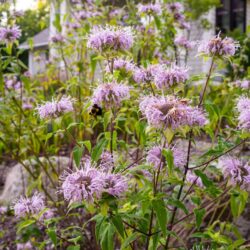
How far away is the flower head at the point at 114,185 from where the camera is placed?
146cm

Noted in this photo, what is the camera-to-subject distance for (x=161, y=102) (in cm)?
144

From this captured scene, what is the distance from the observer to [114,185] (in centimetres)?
149

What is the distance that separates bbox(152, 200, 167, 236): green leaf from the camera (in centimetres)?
151

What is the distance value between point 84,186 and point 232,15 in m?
13.5

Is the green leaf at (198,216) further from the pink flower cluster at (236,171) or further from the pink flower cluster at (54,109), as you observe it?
the pink flower cluster at (54,109)

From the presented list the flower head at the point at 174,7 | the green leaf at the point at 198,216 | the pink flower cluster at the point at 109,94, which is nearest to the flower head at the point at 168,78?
the pink flower cluster at the point at 109,94

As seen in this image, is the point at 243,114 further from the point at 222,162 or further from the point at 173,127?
the point at 173,127

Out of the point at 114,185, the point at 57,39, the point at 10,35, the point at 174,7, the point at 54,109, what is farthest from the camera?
the point at 57,39

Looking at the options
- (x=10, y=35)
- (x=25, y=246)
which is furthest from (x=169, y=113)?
(x=25, y=246)

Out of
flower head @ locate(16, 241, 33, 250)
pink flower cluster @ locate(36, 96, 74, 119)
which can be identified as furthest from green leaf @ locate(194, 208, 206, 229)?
flower head @ locate(16, 241, 33, 250)

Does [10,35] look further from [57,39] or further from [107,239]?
[107,239]

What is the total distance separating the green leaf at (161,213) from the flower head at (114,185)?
0.14 meters

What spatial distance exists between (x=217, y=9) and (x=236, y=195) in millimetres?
13219

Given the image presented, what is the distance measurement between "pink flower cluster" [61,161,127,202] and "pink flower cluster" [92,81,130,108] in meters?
0.32
